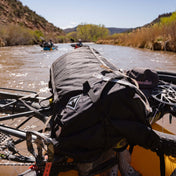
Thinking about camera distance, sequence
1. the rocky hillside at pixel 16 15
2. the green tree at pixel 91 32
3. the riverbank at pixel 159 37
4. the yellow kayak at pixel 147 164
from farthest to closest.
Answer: the green tree at pixel 91 32 → the rocky hillside at pixel 16 15 → the riverbank at pixel 159 37 → the yellow kayak at pixel 147 164

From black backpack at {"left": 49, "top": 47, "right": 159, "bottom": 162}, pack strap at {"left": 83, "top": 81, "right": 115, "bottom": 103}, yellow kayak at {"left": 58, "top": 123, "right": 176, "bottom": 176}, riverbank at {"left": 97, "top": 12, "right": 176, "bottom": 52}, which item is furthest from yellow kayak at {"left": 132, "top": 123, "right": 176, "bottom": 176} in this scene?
riverbank at {"left": 97, "top": 12, "right": 176, "bottom": 52}

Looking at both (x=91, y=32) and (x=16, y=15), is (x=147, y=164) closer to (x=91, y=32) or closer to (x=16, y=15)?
(x=16, y=15)

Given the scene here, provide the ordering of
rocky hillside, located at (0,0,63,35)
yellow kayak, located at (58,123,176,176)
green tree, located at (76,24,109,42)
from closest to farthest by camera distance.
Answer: yellow kayak, located at (58,123,176,176), rocky hillside, located at (0,0,63,35), green tree, located at (76,24,109,42)

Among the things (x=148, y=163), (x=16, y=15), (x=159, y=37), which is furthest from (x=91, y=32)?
(x=148, y=163)

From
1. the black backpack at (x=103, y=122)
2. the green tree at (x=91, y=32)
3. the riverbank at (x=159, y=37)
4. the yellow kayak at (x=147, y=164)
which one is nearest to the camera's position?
the black backpack at (x=103, y=122)

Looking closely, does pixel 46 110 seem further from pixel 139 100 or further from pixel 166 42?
pixel 166 42

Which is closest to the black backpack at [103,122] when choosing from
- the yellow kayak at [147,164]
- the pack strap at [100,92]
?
the pack strap at [100,92]

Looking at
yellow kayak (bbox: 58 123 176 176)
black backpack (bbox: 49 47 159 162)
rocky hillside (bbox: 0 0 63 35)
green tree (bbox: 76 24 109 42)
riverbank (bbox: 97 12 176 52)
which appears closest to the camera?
black backpack (bbox: 49 47 159 162)

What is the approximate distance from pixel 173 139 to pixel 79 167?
65 cm

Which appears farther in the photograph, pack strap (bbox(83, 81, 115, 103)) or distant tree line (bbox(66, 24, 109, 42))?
distant tree line (bbox(66, 24, 109, 42))

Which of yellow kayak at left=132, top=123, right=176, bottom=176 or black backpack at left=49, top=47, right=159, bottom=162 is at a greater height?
black backpack at left=49, top=47, right=159, bottom=162

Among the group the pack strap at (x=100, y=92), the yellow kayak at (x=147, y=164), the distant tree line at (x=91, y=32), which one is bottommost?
the yellow kayak at (x=147, y=164)

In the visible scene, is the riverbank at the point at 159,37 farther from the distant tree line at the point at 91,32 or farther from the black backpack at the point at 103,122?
the distant tree line at the point at 91,32

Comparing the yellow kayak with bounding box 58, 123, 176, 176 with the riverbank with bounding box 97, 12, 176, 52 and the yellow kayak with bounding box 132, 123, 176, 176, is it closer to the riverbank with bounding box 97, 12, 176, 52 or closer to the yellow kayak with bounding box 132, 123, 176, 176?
the yellow kayak with bounding box 132, 123, 176, 176
